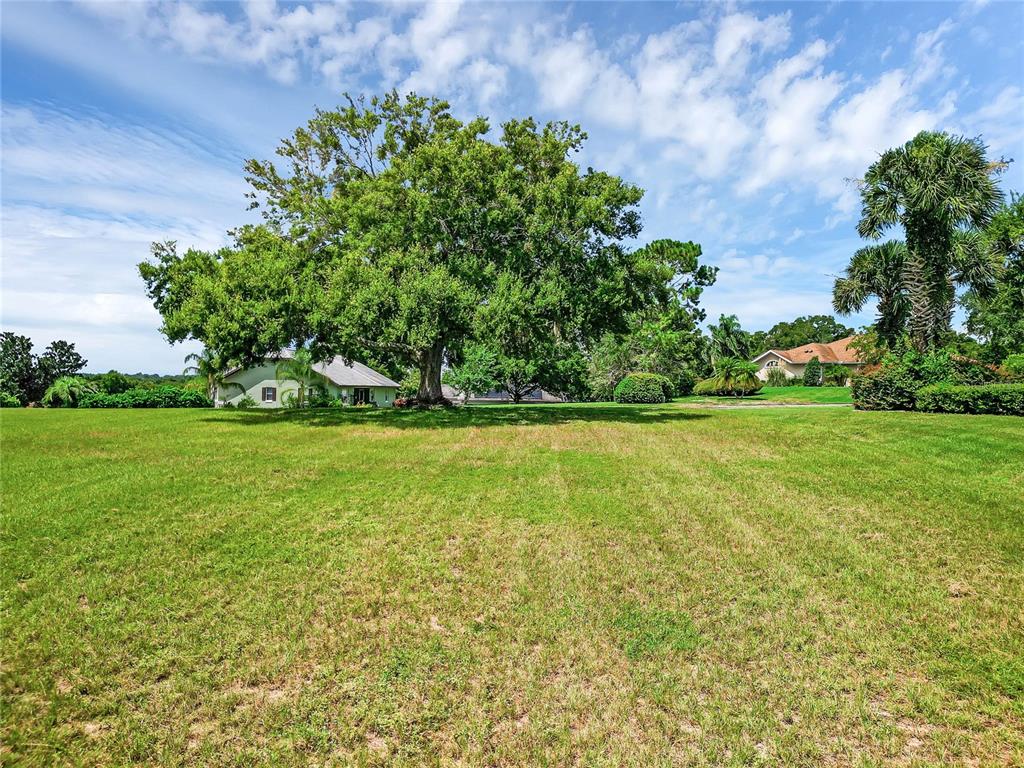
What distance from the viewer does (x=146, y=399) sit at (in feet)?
117

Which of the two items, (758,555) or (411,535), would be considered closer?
(758,555)

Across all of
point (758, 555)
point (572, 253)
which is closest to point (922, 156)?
point (572, 253)

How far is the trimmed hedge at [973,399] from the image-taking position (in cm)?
1647

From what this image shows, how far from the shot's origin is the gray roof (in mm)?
46688

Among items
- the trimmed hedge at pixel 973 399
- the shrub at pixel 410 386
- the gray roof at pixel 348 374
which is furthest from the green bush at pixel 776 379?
the trimmed hedge at pixel 973 399

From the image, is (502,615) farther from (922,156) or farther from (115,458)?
(922,156)

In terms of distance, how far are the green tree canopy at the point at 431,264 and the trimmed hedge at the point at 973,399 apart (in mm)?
11375

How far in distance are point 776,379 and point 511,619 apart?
68.0 m

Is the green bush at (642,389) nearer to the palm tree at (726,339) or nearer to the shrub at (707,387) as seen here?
the shrub at (707,387)

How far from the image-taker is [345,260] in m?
20.1

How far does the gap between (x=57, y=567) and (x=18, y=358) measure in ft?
160

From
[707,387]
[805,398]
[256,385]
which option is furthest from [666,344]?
[256,385]

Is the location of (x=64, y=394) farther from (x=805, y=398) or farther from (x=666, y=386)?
(x=805, y=398)

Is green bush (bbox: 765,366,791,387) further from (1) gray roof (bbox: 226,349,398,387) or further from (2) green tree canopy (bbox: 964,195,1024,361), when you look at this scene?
(1) gray roof (bbox: 226,349,398,387)
